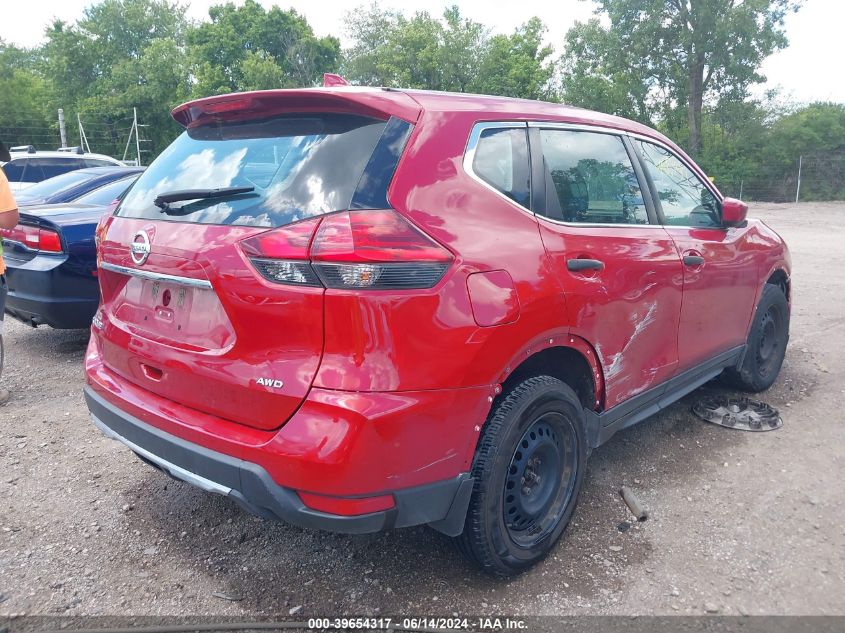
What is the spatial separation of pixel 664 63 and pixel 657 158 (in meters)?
33.2

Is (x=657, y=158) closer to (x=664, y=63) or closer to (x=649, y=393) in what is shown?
(x=649, y=393)

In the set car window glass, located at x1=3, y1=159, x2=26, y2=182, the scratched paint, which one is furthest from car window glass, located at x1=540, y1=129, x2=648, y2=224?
car window glass, located at x1=3, y1=159, x2=26, y2=182

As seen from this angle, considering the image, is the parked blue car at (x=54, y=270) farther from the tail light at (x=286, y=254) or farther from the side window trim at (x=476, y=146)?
the side window trim at (x=476, y=146)

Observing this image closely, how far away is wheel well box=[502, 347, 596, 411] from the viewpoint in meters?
2.53

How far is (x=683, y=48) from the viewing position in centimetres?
3181

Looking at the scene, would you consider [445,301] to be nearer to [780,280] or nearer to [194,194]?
[194,194]

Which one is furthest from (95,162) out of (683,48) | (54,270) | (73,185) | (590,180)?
(683,48)

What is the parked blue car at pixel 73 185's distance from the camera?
245 inches

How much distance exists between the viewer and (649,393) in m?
3.30

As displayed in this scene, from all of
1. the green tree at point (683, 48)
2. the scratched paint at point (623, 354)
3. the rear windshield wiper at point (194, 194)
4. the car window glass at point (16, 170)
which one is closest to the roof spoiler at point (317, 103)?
the rear windshield wiper at point (194, 194)

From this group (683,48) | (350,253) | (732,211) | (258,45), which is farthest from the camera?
(258,45)

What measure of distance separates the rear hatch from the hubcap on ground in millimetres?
987

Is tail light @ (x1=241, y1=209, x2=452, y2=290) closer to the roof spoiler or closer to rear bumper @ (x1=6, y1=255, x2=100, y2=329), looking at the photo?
the roof spoiler

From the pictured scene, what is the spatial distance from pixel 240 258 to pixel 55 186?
221 inches
